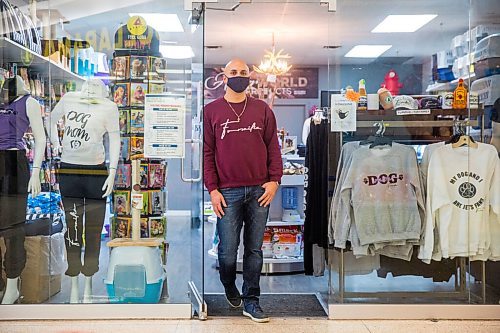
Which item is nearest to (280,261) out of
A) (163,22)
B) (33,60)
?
(163,22)

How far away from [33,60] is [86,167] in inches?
29.8

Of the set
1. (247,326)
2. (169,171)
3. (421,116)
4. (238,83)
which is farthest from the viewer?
(421,116)

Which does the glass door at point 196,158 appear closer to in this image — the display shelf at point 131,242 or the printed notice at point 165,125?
the printed notice at point 165,125

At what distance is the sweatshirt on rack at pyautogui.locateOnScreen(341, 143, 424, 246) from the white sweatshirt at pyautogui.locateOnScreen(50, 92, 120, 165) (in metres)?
1.48

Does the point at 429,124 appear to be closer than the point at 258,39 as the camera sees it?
Yes

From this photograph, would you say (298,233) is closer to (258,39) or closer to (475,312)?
(475,312)

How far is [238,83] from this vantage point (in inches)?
130

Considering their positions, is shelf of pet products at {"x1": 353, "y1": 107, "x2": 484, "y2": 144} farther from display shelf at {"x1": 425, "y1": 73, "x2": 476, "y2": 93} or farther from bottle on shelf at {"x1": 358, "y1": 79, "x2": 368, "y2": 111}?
display shelf at {"x1": 425, "y1": 73, "x2": 476, "y2": 93}

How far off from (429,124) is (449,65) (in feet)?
1.65

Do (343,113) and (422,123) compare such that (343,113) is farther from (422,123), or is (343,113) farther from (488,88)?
(488,88)

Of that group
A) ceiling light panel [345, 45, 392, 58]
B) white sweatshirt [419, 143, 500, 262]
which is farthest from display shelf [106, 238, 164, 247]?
ceiling light panel [345, 45, 392, 58]

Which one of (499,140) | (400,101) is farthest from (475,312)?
(400,101)

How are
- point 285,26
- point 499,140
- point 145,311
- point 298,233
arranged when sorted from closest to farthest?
point 145,311 → point 499,140 → point 298,233 → point 285,26

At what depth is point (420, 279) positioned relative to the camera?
363cm
